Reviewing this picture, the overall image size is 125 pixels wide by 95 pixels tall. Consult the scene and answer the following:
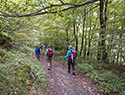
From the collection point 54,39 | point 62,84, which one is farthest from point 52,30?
point 62,84

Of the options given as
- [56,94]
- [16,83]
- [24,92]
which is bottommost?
[56,94]

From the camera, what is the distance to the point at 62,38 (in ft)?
47.8

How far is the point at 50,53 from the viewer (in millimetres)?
8359

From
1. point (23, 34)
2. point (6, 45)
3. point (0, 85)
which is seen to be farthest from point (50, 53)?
point (0, 85)

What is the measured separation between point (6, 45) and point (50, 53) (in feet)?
12.5

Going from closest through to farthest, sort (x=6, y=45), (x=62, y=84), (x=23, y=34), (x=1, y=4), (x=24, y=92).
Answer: (x=1, y=4) → (x=24, y=92) → (x=62, y=84) → (x=23, y=34) → (x=6, y=45)

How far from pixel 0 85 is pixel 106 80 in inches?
252

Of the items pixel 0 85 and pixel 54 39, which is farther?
pixel 54 39

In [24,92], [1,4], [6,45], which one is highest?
[1,4]

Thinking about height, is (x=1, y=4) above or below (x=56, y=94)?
above

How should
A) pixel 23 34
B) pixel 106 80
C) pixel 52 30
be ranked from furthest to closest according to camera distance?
1. pixel 52 30
2. pixel 23 34
3. pixel 106 80

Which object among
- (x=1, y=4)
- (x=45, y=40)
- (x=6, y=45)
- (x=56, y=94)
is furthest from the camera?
(x=45, y=40)

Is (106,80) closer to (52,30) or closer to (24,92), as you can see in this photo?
(24,92)

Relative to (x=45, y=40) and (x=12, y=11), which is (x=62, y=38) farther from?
(x=12, y=11)
